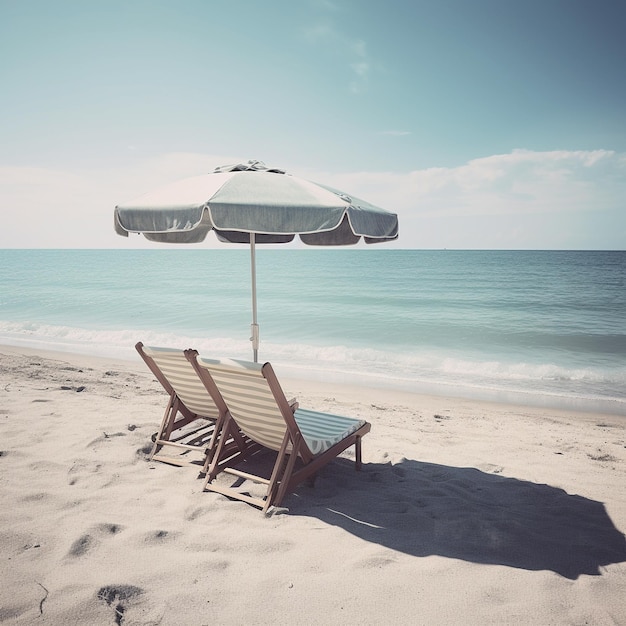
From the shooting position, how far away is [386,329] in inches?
626

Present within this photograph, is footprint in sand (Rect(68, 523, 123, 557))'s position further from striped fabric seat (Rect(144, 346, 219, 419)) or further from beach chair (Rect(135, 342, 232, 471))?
striped fabric seat (Rect(144, 346, 219, 419))

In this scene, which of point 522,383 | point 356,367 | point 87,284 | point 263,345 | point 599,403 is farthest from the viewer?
point 87,284

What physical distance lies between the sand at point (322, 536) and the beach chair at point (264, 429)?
0.18m

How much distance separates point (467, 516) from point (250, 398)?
5.67 feet

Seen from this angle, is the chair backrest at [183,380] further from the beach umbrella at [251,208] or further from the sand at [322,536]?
the beach umbrella at [251,208]

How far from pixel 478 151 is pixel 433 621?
22.8 metres

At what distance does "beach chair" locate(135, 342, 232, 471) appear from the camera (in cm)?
360

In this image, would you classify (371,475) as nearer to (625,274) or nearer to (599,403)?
(599,403)

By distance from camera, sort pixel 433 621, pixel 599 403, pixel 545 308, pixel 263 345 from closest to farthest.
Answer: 1. pixel 433 621
2. pixel 599 403
3. pixel 263 345
4. pixel 545 308

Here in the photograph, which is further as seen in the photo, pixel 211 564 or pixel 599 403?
pixel 599 403

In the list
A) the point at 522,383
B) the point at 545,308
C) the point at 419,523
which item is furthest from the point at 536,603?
the point at 545,308

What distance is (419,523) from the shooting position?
302 centimetres

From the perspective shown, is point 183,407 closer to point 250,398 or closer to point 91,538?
point 250,398

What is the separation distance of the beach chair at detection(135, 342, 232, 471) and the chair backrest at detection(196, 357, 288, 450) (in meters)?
0.27
